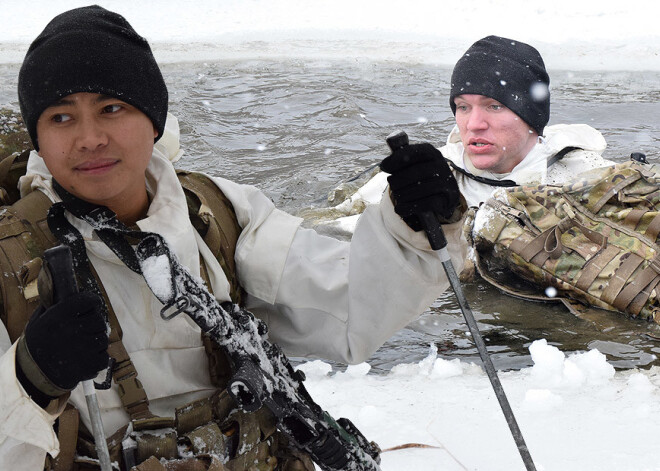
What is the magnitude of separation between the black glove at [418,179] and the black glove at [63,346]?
0.89 meters

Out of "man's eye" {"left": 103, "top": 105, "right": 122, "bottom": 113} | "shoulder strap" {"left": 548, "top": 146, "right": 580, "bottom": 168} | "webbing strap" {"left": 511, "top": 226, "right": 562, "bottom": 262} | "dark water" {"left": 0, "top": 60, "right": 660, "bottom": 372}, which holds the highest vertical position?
"man's eye" {"left": 103, "top": 105, "right": 122, "bottom": 113}

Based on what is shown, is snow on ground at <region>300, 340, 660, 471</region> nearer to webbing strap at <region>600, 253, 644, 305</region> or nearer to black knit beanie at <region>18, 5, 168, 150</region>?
webbing strap at <region>600, 253, 644, 305</region>

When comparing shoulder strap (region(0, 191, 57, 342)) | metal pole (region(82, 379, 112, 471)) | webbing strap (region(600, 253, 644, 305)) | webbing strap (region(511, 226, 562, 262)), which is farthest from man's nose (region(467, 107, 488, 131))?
metal pole (region(82, 379, 112, 471))

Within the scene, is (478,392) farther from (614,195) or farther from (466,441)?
(614,195)

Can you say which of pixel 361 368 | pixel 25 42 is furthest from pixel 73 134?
pixel 25 42

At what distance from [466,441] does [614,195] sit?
241 cm

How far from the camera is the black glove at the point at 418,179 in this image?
2170 millimetres

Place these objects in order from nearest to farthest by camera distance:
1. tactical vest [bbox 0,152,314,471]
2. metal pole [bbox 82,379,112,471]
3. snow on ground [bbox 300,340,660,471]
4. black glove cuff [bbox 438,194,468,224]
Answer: metal pole [bbox 82,379,112,471] < tactical vest [bbox 0,152,314,471] < black glove cuff [bbox 438,194,468,224] < snow on ground [bbox 300,340,660,471]

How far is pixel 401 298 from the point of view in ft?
7.70

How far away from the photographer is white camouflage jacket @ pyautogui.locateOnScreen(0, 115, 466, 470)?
2160 millimetres

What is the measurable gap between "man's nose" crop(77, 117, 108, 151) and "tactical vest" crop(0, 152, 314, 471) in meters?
0.20

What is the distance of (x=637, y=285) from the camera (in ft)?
15.4

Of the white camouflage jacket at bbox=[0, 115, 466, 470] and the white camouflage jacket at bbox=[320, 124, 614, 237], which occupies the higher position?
the white camouflage jacket at bbox=[0, 115, 466, 470]

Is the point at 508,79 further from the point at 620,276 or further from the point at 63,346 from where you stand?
the point at 63,346
